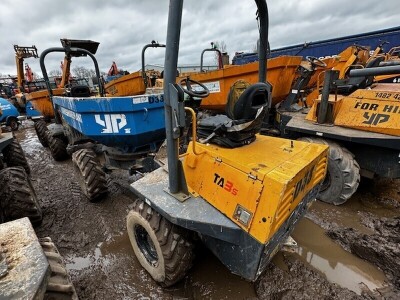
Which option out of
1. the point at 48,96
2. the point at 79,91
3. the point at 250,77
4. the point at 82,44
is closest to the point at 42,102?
the point at 48,96

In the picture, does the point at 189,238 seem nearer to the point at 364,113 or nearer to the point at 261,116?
the point at 261,116

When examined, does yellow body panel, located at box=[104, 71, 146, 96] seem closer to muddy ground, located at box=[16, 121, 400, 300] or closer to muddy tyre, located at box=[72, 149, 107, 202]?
muddy tyre, located at box=[72, 149, 107, 202]

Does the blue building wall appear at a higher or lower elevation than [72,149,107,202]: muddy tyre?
higher

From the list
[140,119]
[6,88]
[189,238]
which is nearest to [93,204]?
[140,119]

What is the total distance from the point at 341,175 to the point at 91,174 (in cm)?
327

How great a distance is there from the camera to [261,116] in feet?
6.48

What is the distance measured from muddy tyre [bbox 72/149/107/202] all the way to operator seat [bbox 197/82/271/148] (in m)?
2.01

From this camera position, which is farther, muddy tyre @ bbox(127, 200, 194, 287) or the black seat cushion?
the black seat cushion

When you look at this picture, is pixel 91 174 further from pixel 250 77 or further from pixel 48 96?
pixel 48 96

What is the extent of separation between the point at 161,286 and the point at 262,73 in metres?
2.12

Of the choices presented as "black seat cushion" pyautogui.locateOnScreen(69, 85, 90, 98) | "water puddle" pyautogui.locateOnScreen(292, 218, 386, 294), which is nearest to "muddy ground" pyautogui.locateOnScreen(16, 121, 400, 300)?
"water puddle" pyautogui.locateOnScreen(292, 218, 386, 294)

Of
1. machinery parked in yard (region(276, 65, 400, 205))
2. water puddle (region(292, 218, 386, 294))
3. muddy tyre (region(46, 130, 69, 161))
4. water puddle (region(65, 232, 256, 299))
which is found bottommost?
water puddle (region(292, 218, 386, 294))

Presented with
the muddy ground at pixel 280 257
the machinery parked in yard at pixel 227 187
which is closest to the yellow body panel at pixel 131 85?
the muddy ground at pixel 280 257

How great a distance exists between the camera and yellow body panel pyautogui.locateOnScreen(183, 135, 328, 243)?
1532 millimetres
